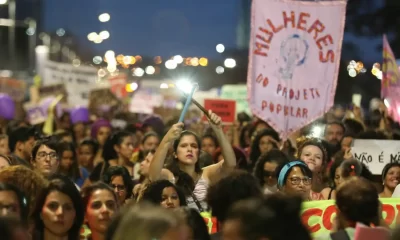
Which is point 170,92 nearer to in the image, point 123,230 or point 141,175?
point 141,175

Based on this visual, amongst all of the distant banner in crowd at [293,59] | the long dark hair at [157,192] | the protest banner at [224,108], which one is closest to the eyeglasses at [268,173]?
the long dark hair at [157,192]

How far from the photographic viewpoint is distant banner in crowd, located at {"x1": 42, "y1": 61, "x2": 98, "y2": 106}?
2642cm

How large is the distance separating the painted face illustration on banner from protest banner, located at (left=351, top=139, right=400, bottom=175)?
1.65m

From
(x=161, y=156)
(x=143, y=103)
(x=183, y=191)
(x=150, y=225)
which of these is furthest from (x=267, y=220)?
(x=143, y=103)

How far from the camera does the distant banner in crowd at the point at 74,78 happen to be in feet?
86.7

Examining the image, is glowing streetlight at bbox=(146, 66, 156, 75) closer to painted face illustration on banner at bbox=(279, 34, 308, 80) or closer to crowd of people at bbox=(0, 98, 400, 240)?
crowd of people at bbox=(0, 98, 400, 240)

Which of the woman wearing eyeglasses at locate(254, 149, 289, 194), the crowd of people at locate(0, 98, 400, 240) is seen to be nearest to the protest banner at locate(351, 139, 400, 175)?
the crowd of people at locate(0, 98, 400, 240)

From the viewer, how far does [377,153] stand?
1001 centimetres

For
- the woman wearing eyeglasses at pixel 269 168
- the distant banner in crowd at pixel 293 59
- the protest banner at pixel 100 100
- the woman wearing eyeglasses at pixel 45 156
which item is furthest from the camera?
the protest banner at pixel 100 100

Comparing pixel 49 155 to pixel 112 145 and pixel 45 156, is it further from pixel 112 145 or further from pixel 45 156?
pixel 112 145

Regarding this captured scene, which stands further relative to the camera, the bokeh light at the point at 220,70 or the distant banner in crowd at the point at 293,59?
the bokeh light at the point at 220,70

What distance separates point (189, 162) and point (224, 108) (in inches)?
277

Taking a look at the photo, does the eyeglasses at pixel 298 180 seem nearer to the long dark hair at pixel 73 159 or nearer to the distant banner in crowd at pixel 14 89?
the long dark hair at pixel 73 159

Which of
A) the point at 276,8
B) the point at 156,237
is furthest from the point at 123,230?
the point at 276,8
